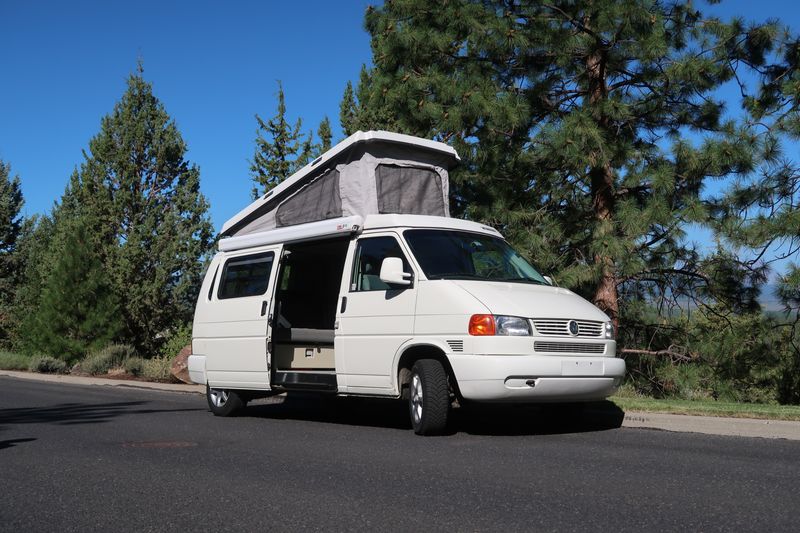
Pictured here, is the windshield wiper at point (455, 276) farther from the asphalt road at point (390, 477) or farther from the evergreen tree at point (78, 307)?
the evergreen tree at point (78, 307)

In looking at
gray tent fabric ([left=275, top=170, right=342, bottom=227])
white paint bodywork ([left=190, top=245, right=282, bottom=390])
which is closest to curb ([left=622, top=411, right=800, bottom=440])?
gray tent fabric ([left=275, top=170, right=342, bottom=227])

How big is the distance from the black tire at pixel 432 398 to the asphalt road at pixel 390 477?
17cm

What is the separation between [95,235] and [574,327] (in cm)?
2269

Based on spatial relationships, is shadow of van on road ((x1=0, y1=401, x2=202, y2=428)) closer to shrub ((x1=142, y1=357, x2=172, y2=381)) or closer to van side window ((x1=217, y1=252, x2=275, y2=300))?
van side window ((x1=217, y1=252, x2=275, y2=300))

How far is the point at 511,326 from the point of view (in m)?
7.94

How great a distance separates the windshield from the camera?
29.1 ft

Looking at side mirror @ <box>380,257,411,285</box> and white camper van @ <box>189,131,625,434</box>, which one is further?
side mirror @ <box>380,257,411,285</box>

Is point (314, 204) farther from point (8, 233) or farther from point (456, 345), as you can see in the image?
point (8, 233)

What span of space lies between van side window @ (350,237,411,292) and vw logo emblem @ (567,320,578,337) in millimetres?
1956

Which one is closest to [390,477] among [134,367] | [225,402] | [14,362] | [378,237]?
[378,237]

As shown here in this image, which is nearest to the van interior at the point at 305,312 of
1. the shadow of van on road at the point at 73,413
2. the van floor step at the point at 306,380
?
the van floor step at the point at 306,380

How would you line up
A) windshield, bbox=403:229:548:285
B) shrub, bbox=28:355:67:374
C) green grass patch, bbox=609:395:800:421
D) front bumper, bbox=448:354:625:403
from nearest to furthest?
front bumper, bbox=448:354:625:403, green grass patch, bbox=609:395:800:421, windshield, bbox=403:229:548:285, shrub, bbox=28:355:67:374

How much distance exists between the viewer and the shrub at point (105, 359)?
75.0 feet

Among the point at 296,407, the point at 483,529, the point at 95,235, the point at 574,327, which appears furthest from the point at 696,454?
the point at 95,235
